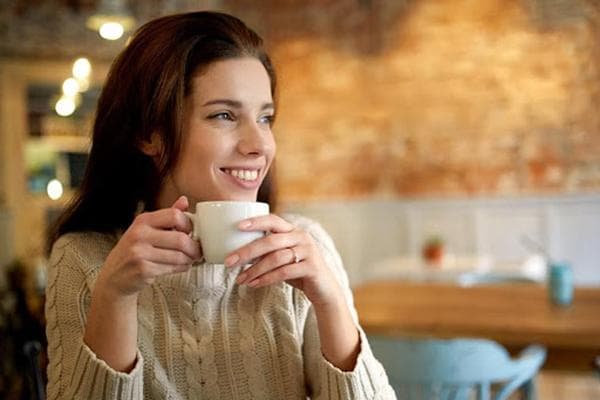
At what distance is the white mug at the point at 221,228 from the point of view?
0.89 m

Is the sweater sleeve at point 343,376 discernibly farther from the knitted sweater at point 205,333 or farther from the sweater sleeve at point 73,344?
the sweater sleeve at point 73,344

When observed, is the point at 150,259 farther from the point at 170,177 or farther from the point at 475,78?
the point at 475,78

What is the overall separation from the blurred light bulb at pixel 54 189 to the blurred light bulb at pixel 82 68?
2.62ft

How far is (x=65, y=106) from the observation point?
548 cm

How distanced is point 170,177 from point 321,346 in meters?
0.35

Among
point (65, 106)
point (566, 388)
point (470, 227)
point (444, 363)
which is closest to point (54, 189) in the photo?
point (65, 106)

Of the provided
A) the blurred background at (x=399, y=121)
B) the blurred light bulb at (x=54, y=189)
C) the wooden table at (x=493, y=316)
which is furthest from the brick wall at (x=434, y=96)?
the wooden table at (x=493, y=316)

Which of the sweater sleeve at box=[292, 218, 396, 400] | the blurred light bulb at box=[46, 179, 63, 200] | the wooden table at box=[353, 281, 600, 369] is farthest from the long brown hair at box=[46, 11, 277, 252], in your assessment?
the blurred light bulb at box=[46, 179, 63, 200]

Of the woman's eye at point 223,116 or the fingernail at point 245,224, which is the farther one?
the woman's eye at point 223,116

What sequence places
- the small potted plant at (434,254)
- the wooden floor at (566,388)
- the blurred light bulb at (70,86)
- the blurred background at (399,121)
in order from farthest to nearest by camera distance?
the blurred light bulb at (70,86)
the blurred background at (399,121)
the small potted plant at (434,254)
the wooden floor at (566,388)

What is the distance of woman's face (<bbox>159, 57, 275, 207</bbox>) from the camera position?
1.07 metres

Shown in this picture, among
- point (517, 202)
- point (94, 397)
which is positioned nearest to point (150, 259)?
point (94, 397)

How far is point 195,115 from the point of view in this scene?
110cm

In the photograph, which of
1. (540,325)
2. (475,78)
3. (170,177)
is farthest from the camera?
(475,78)
